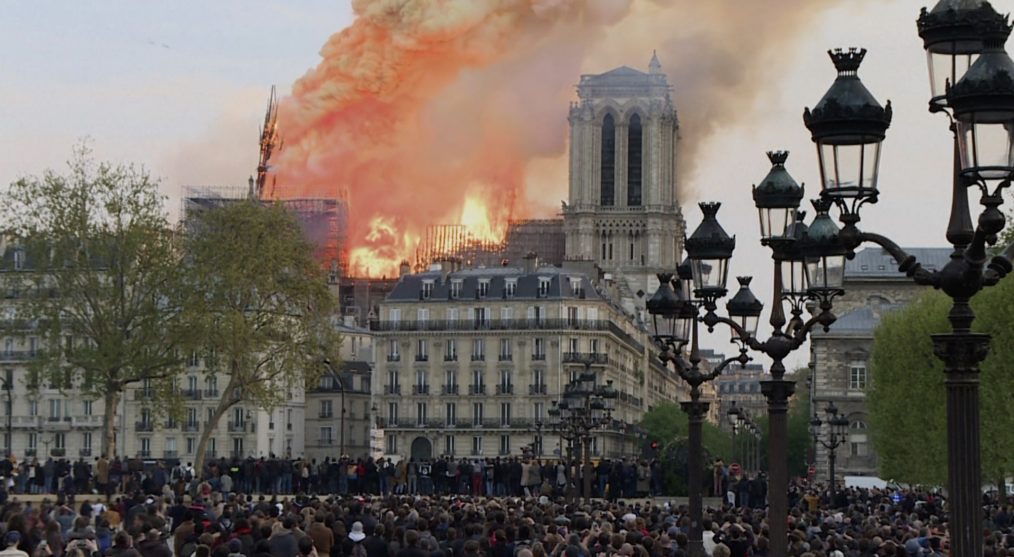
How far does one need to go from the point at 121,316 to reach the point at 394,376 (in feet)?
147

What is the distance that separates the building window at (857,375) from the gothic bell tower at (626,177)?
5008 centimetres

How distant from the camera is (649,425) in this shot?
12194 cm

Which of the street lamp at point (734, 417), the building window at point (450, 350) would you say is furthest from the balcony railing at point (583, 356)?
the street lamp at point (734, 417)

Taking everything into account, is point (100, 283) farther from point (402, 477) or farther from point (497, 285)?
point (497, 285)

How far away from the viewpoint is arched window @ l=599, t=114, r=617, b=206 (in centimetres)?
16675

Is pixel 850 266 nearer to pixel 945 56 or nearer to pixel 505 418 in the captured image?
pixel 505 418

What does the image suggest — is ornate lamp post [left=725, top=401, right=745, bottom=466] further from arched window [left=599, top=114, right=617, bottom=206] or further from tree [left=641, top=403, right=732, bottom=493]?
arched window [left=599, top=114, right=617, bottom=206]

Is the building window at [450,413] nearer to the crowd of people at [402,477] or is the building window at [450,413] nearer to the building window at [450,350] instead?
the building window at [450,350]

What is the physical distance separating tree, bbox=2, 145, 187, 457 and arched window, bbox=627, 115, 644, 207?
9528cm

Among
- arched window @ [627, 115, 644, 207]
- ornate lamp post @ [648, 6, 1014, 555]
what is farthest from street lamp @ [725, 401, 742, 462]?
ornate lamp post @ [648, 6, 1014, 555]

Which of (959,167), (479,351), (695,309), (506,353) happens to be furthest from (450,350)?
(959,167)

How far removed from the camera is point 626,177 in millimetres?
167000

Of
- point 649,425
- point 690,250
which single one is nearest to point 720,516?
point 690,250

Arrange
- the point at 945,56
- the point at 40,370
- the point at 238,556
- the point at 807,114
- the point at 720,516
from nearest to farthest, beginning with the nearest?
the point at 945,56 → the point at 807,114 → the point at 238,556 → the point at 720,516 → the point at 40,370
